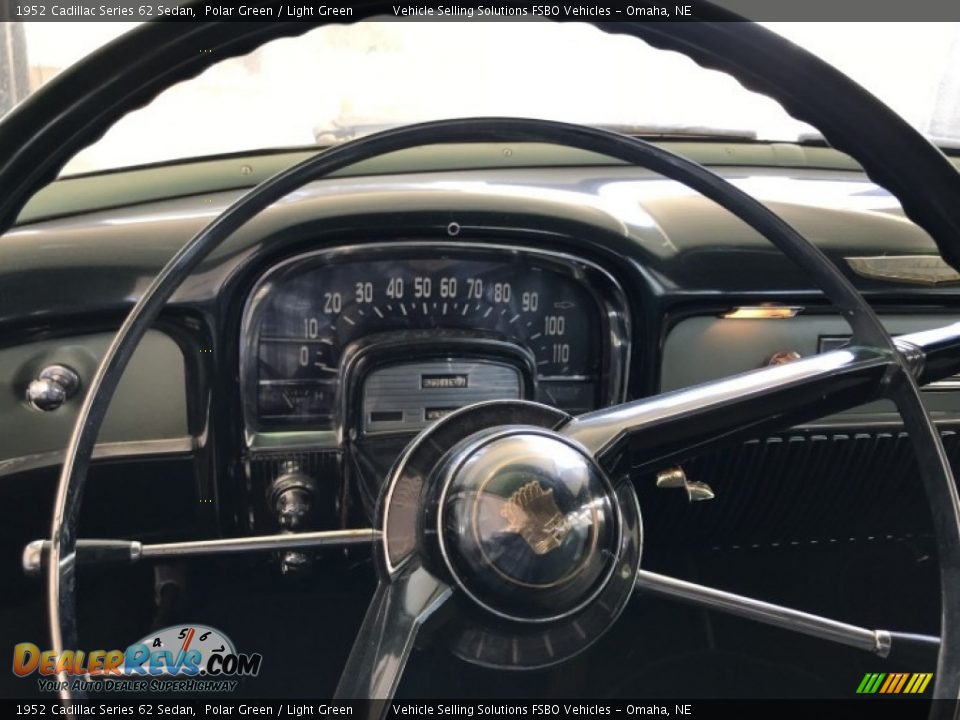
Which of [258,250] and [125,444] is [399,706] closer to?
[125,444]

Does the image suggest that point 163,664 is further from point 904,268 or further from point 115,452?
point 904,268

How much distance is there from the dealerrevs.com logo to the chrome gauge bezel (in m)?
0.39

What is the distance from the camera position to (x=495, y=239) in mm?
1330

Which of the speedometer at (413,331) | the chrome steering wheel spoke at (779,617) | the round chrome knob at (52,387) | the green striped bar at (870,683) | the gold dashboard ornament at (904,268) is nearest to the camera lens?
the chrome steering wheel spoke at (779,617)

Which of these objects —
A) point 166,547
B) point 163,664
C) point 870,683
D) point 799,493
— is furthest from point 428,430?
point 870,683

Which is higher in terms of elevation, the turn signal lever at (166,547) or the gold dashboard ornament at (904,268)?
the gold dashboard ornament at (904,268)

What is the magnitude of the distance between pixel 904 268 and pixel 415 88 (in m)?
0.92

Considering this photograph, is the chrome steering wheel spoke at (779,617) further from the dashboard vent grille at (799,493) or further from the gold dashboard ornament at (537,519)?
the dashboard vent grille at (799,493)

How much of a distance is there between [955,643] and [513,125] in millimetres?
577

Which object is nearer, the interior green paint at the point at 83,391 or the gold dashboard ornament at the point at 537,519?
the gold dashboard ornament at the point at 537,519

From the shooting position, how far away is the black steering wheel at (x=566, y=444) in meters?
0.74

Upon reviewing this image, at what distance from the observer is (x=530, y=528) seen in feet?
2.45

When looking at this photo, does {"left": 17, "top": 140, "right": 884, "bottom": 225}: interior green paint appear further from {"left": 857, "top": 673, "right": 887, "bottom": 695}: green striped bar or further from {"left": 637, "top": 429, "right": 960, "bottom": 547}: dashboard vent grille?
{"left": 857, "top": 673, "right": 887, "bottom": 695}: green striped bar

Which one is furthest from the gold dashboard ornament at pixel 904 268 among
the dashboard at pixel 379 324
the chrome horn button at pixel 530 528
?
the chrome horn button at pixel 530 528
